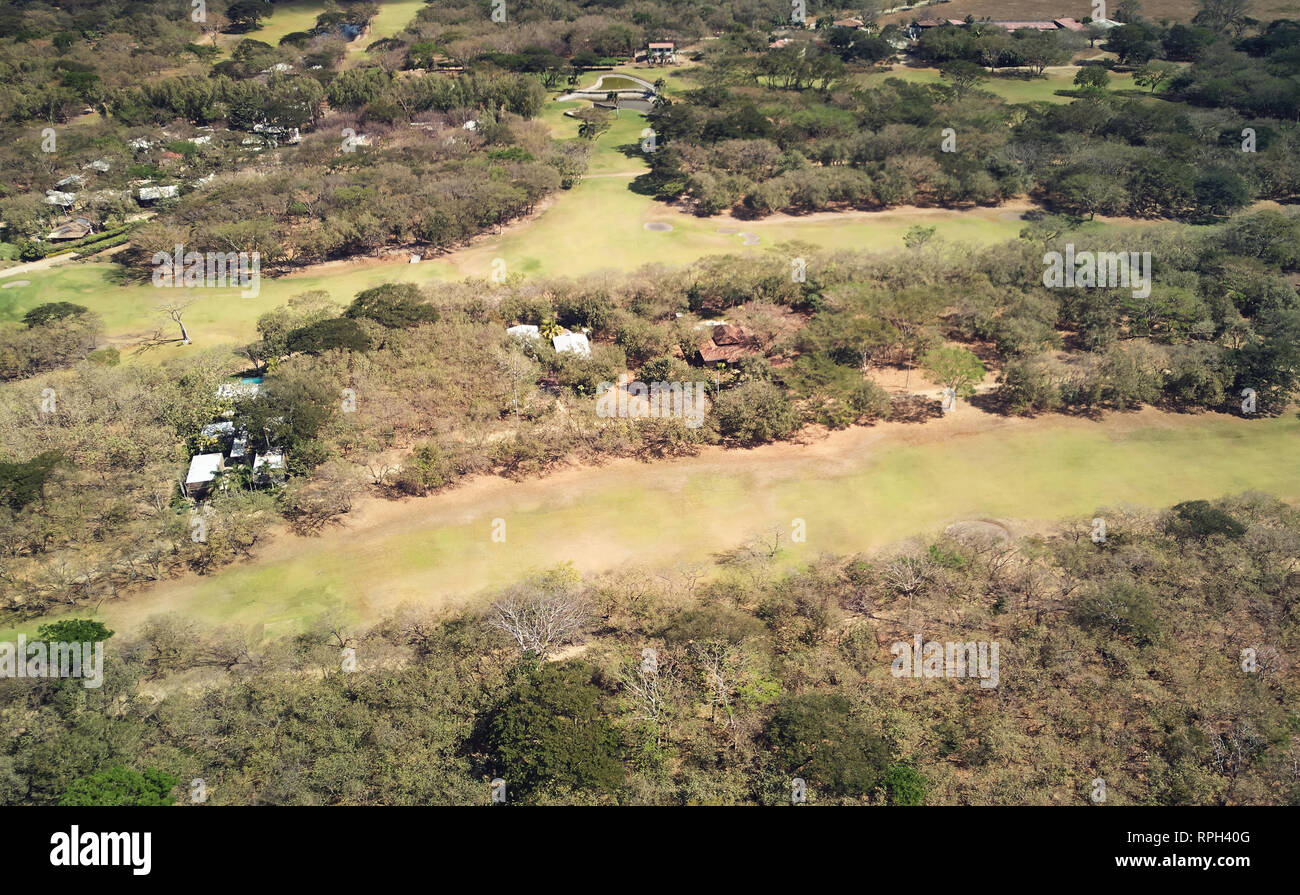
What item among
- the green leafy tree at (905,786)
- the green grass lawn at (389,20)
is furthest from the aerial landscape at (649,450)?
the green grass lawn at (389,20)

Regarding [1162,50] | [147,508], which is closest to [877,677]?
[147,508]

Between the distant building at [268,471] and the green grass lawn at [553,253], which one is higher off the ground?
the green grass lawn at [553,253]

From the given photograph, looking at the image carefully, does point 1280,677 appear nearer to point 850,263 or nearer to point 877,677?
point 877,677

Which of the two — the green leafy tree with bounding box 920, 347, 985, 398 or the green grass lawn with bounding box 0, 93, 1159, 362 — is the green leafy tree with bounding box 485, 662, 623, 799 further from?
the green grass lawn with bounding box 0, 93, 1159, 362

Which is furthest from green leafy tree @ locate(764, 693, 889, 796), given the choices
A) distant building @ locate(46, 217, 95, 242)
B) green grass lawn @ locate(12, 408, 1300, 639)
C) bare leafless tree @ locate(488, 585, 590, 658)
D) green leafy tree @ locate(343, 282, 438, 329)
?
distant building @ locate(46, 217, 95, 242)

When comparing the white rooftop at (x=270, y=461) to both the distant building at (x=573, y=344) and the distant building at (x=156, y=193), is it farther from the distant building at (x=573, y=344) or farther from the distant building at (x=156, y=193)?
the distant building at (x=156, y=193)
